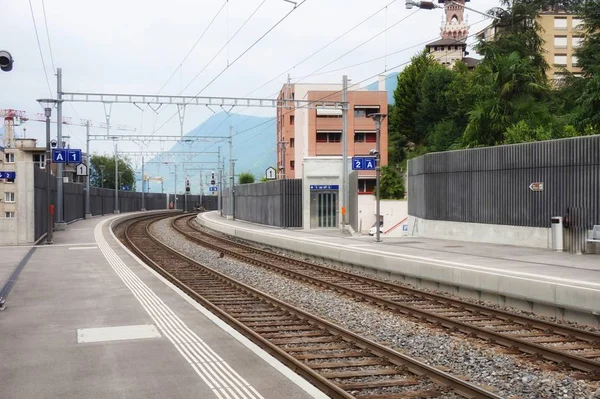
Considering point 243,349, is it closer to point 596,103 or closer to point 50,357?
point 50,357

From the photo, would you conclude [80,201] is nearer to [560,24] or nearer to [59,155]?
[59,155]

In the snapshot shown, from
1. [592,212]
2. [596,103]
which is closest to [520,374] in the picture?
[592,212]

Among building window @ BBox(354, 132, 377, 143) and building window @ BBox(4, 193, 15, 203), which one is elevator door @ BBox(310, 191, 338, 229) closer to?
building window @ BBox(4, 193, 15, 203)

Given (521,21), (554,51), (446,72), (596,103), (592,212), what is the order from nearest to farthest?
(592,212), (596,103), (521,21), (446,72), (554,51)

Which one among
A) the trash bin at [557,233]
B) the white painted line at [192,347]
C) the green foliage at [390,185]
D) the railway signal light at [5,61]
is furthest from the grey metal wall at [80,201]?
the green foliage at [390,185]

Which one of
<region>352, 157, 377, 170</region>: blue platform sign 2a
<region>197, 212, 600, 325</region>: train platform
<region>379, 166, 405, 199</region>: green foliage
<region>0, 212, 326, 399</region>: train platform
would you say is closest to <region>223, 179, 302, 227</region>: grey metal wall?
<region>352, 157, 377, 170</region>: blue platform sign 2a

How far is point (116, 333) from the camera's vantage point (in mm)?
10664

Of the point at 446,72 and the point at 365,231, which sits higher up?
the point at 446,72

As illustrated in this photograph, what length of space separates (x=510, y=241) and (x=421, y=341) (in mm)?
14156

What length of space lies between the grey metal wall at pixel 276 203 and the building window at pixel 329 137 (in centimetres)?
2380

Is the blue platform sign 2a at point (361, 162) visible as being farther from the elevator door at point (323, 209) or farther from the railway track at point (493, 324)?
the railway track at point (493, 324)

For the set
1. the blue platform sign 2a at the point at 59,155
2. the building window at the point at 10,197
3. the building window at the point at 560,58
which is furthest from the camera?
the building window at the point at 560,58

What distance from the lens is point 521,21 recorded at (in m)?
63.6

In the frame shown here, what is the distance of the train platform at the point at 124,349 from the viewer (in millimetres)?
7391
